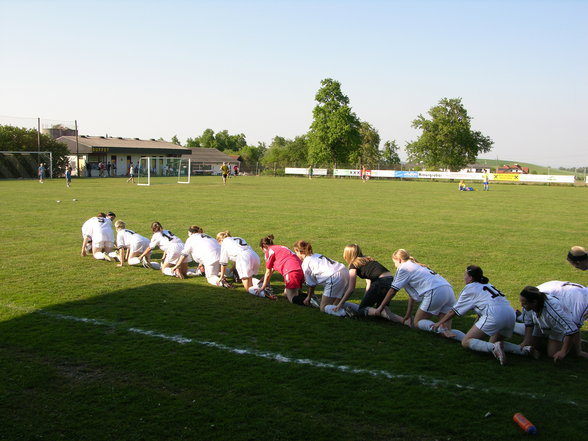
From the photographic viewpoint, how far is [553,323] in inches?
236

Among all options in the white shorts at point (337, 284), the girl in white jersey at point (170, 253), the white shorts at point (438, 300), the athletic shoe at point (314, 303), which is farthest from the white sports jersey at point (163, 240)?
the white shorts at point (438, 300)

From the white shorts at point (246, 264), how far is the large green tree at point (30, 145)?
48.3 meters

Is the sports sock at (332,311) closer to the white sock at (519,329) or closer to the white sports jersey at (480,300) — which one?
the white sports jersey at (480,300)

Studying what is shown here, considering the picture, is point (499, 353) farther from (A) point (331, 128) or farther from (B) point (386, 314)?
(A) point (331, 128)

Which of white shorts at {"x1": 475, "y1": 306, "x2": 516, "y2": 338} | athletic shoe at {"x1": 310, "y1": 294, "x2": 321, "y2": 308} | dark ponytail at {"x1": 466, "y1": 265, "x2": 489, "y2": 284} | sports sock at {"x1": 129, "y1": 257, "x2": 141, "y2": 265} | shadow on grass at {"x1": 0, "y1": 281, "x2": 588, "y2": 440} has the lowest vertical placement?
shadow on grass at {"x1": 0, "y1": 281, "x2": 588, "y2": 440}

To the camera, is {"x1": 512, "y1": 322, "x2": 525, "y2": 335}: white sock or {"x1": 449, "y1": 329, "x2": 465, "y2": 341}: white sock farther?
{"x1": 512, "y1": 322, "x2": 525, "y2": 335}: white sock

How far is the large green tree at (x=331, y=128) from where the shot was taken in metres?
75.5

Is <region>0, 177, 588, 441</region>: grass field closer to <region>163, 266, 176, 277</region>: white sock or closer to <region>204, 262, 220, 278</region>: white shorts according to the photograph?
<region>204, 262, 220, 278</region>: white shorts

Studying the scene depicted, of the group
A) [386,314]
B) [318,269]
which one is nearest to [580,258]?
[386,314]

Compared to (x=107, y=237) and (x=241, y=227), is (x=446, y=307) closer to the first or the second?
(x=107, y=237)

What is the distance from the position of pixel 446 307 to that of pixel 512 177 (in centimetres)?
5660

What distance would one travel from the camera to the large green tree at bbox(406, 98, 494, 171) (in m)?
82.2

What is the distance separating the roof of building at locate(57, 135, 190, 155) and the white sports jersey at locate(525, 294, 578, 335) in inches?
2120

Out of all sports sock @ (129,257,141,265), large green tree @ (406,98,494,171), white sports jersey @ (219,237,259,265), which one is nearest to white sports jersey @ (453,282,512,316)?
white sports jersey @ (219,237,259,265)
